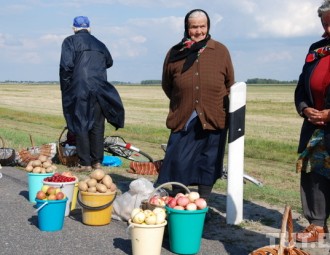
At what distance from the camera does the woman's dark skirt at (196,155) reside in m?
6.07

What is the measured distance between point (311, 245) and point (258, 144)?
11957 mm

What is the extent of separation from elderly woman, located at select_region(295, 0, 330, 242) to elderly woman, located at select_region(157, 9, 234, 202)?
38.6 inches

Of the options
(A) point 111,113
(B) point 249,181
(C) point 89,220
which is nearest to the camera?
(C) point 89,220

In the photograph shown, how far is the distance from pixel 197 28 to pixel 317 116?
1650mm

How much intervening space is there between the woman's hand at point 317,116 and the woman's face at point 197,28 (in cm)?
145

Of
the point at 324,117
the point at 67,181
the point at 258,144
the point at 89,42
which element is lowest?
A: the point at 258,144

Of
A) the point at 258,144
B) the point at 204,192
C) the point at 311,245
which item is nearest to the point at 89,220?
the point at 204,192

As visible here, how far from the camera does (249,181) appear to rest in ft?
29.6

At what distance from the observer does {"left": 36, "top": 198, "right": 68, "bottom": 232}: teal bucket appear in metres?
5.58

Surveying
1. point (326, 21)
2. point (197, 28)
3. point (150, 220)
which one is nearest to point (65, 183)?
point (150, 220)


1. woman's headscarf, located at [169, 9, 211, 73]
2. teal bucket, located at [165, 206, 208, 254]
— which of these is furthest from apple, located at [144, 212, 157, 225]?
woman's headscarf, located at [169, 9, 211, 73]

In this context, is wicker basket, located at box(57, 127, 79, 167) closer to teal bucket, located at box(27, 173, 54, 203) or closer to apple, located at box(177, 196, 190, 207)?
teal bucket, located at box(27, 173, 54, 203)

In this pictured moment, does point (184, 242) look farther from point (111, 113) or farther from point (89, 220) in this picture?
point (111, 113)

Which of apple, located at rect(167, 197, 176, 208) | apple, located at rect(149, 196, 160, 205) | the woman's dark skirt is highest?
the woman's dark skirt
